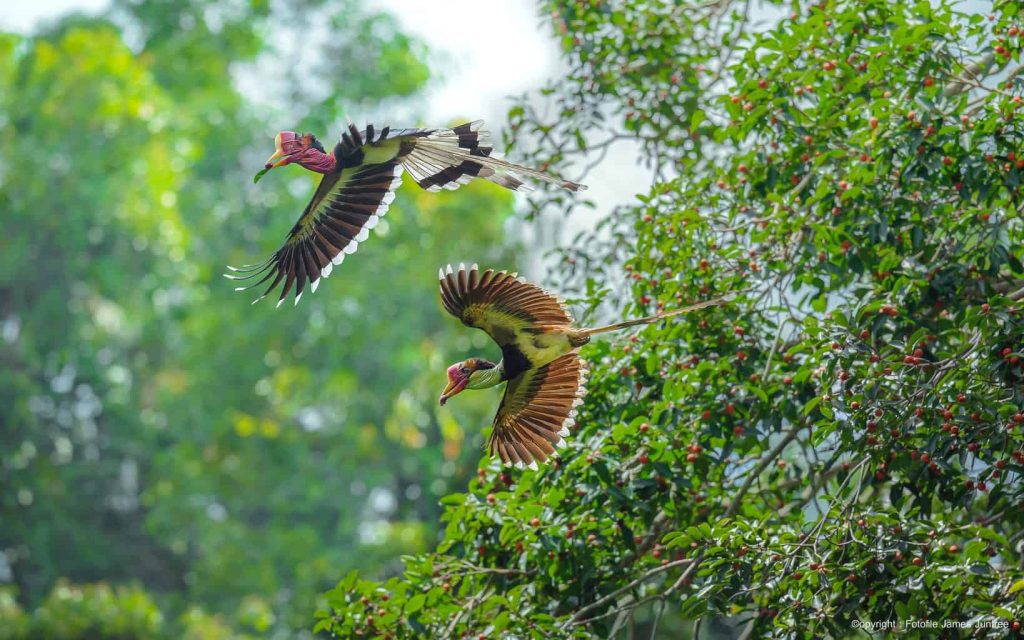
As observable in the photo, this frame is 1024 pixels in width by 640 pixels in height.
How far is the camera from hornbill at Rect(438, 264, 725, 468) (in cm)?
346

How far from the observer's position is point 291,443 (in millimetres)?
13727

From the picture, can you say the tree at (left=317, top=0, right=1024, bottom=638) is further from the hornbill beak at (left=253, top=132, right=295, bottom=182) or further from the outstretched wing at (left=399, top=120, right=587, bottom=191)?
the hornbill beak at (left=253, top=132, right=295, bottom=182)

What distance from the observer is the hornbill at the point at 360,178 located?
354 cm

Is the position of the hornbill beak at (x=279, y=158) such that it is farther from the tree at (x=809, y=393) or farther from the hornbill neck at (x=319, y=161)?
the tree at (x=809, y=393)

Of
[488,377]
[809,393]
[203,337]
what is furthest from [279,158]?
[203,337]

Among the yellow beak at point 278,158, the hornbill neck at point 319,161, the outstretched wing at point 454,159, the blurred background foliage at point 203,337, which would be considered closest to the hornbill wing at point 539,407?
the outstretched wing at point 454,159

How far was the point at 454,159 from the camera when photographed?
3646 millimetres

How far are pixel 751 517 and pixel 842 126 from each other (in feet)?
4.33

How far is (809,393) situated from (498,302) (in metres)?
1.09

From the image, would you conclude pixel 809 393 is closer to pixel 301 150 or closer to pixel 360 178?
pixel 360 178

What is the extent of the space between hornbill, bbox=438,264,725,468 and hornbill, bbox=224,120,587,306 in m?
0.28

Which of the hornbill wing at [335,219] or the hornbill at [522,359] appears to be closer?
the hornbill at [522,359]

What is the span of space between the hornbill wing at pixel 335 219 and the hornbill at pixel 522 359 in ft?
0.93

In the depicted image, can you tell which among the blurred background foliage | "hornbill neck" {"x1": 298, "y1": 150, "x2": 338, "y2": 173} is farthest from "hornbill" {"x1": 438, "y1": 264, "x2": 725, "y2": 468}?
the blurred background foliage
